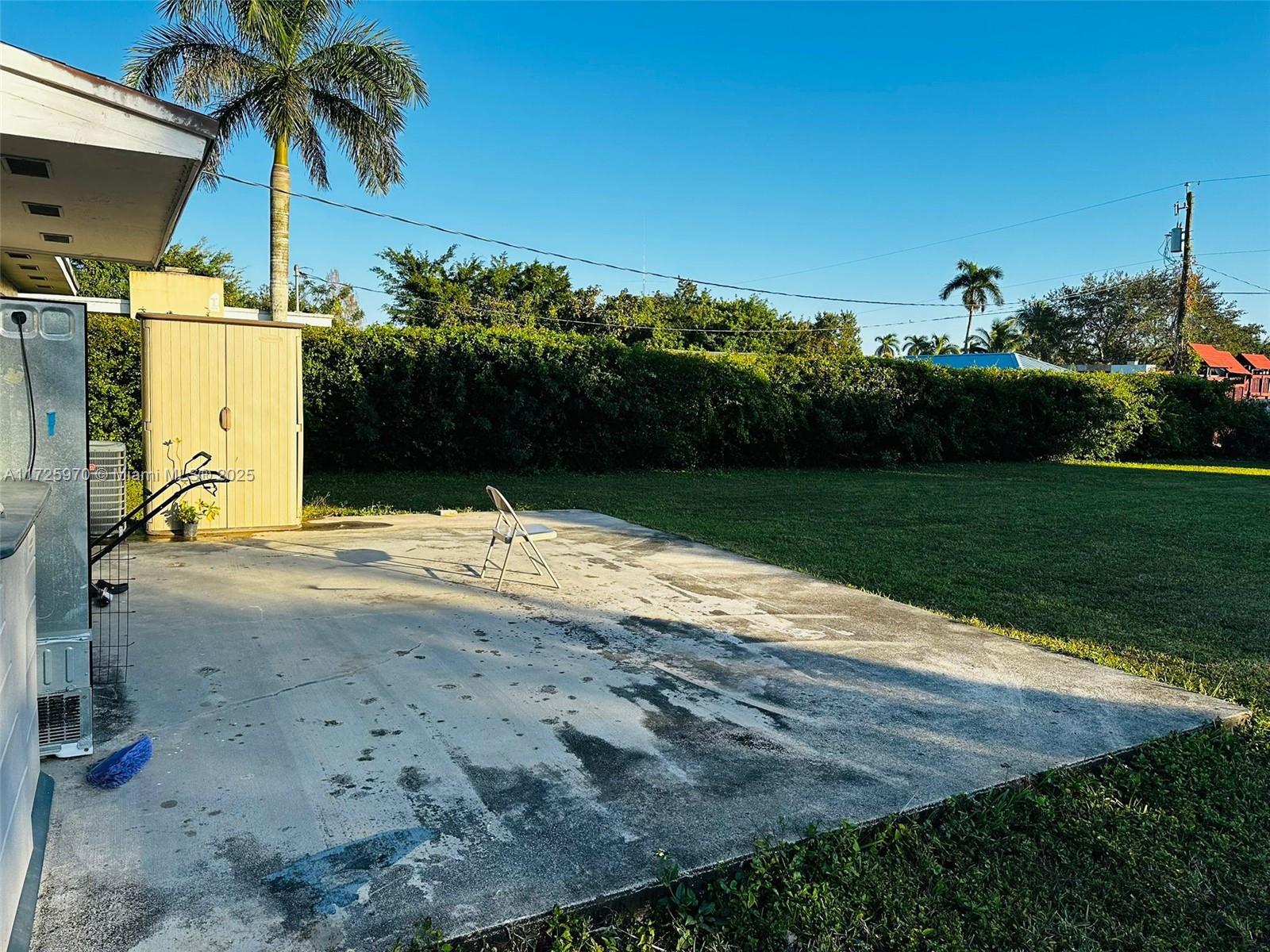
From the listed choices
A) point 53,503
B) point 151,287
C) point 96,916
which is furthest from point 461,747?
point 151,287

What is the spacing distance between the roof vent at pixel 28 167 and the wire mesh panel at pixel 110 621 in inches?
76.0

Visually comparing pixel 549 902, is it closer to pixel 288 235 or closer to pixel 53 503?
pixel 53 503

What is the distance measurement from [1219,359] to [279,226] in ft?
161

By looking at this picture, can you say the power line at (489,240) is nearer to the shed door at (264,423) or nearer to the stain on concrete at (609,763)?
the shed door at (264,423)

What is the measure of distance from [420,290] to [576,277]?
735 cm

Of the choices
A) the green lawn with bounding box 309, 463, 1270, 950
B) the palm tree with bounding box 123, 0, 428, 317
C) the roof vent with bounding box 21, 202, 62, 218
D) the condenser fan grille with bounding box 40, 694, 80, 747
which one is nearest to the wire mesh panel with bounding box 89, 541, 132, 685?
the condenser fan grille with bounding box 40, 694, 80, 747

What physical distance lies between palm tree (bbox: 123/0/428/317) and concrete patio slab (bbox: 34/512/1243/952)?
11885 mm

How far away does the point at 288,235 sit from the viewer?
15.8 meters

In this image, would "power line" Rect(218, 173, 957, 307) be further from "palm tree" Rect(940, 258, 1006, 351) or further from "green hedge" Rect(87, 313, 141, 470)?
"palm tree" Rect(940, 258, 1006, 351)

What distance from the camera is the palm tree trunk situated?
1506cm

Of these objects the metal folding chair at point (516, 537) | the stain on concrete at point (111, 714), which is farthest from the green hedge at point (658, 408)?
the stain on concrete at point (111, 714)

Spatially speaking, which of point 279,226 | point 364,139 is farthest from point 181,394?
point 364,139

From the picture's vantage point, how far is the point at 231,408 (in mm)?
7594

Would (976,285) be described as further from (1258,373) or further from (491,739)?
(491,739)
